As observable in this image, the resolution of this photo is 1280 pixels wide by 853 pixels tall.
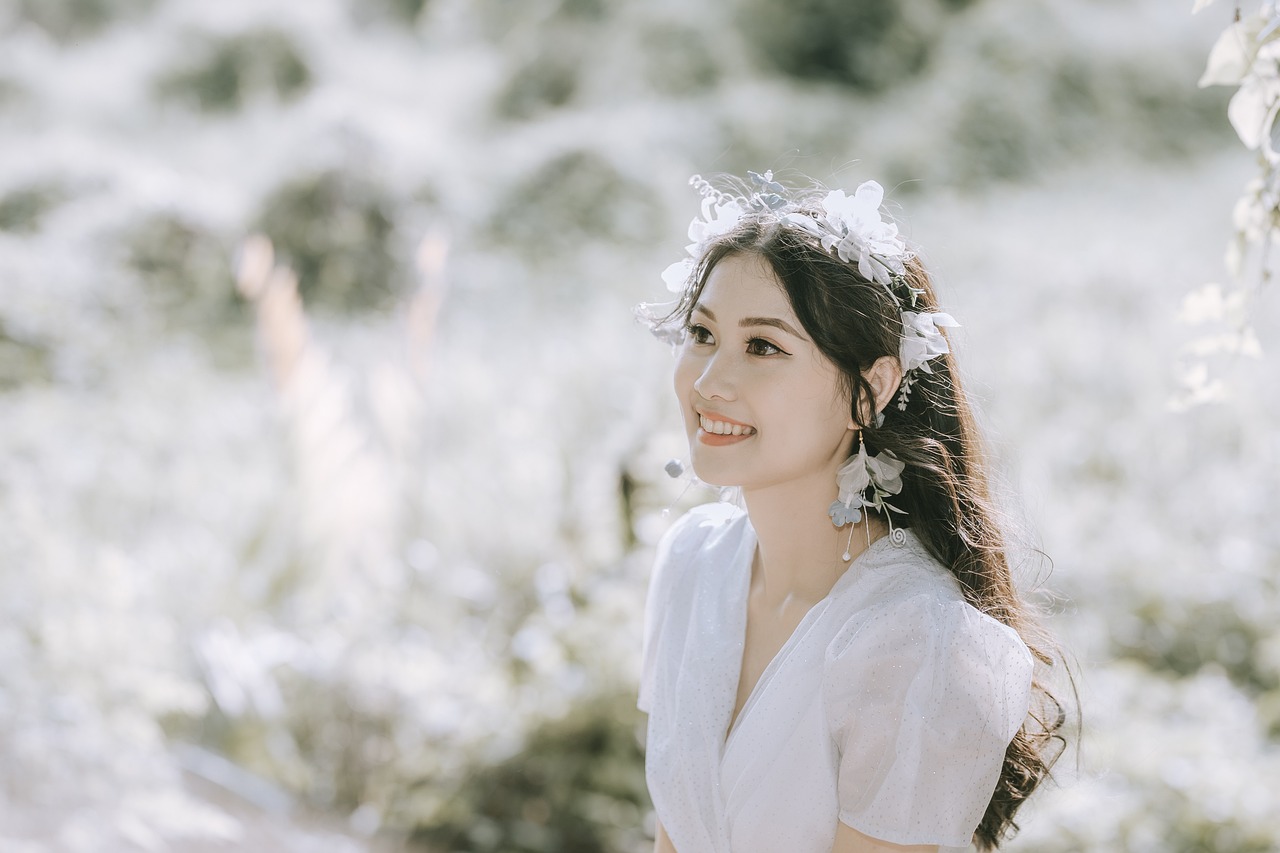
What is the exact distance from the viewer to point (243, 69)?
7.14 meters

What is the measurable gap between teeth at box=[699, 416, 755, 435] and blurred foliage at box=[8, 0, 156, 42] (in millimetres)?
7022

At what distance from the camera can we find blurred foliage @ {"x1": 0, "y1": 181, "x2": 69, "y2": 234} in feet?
18.9

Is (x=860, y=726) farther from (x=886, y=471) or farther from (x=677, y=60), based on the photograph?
(x=677, y=60)

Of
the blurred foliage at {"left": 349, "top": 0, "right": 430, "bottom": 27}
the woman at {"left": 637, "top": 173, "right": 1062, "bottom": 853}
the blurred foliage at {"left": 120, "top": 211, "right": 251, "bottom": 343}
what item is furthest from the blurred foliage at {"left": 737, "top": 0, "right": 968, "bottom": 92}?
the woman at {"left": 637, "top": 173, "right": 1062, "bottom": 853}

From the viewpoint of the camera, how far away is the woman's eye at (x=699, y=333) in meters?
1.27

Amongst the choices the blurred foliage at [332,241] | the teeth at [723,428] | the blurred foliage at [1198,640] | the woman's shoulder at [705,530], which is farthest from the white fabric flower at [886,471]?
the blurred foliage at [332,241]

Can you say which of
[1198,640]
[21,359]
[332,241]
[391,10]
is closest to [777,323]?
[1198,640]

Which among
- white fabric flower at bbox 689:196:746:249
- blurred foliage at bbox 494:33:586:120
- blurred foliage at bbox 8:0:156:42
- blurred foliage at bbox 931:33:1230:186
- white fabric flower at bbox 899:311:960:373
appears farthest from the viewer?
blurred foliage at bbox 494:33:586:120

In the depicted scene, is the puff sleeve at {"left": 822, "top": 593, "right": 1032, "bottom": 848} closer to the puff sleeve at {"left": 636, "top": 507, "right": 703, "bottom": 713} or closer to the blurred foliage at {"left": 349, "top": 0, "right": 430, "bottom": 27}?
the puff sleeve at {"left": 636, "top": 507, "right": 703, "bottom": 713}

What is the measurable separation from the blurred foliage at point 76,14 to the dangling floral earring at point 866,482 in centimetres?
711

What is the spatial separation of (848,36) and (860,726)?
7.31 m

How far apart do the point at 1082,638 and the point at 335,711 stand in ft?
6.48

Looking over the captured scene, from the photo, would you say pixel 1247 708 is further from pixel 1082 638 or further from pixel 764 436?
pixel 764 436

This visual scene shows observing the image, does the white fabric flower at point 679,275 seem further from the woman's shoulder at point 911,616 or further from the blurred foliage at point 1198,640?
the blurred foliage at point 1198,640
